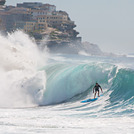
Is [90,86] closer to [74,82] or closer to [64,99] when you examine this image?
[74,82]

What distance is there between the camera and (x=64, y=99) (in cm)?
1875

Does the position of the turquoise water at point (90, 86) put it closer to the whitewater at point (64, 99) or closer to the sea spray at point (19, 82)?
the whitewater at point (64, 99)

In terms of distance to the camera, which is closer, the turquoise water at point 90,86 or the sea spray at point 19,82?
the turquoise water at point 90,86

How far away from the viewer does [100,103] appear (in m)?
16.1

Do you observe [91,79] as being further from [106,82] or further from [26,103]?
[26,103]

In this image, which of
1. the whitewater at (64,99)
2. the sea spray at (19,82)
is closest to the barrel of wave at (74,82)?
the whitewater at (64,99)

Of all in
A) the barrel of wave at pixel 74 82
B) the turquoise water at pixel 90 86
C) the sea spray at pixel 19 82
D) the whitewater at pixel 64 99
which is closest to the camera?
the whitewater at pixel 64 99

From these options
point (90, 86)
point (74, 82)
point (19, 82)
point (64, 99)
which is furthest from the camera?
point (19, 82)

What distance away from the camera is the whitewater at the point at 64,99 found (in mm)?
11648

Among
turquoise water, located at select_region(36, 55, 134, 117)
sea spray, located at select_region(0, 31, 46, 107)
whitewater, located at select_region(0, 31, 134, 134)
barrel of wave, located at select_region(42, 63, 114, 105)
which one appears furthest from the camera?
barrel of wave, located at select_region(42, 63, 114, 105)

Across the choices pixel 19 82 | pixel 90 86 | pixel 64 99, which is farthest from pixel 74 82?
pixel 19 82

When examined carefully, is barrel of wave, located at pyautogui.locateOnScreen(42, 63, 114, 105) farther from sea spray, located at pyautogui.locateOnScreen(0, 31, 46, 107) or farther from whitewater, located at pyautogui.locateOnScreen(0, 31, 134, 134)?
sea spray, located at pyautogui.locateOnScreen(0, 31, 46, 107)

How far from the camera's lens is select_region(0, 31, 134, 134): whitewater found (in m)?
11.6

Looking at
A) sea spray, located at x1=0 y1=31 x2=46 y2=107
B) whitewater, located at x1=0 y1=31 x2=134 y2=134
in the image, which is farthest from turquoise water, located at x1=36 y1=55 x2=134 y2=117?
sea spray, located at x1=0 y1=31 x2=46 y2=107
